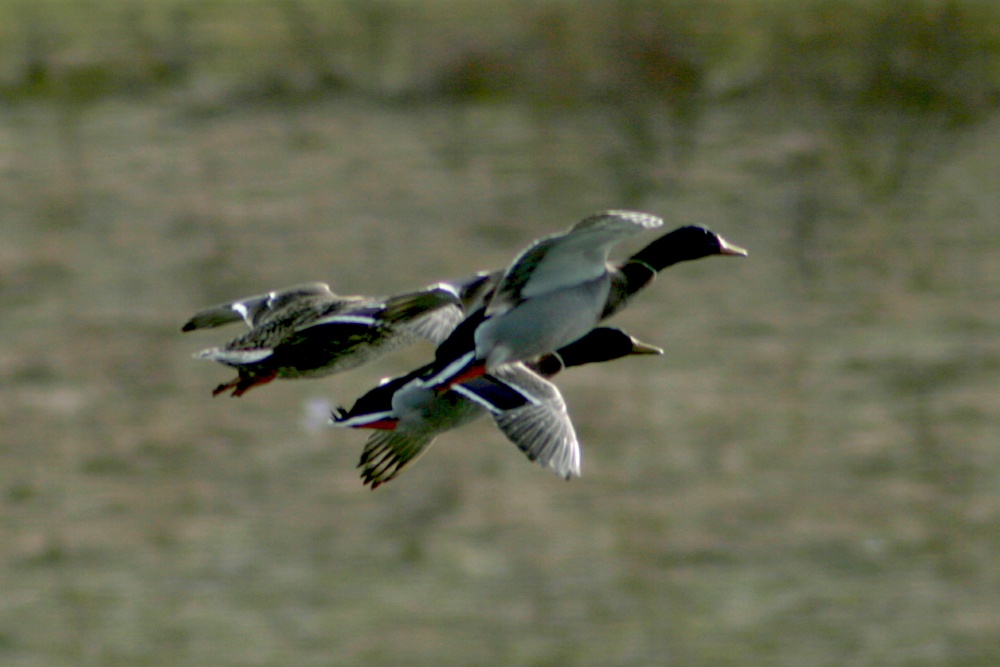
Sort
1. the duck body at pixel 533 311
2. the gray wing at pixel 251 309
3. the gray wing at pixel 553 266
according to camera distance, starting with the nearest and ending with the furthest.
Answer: the gray wing at pixel 553 266 → the duck body at pixel 533 311 → the gray wing at pixel 251 309

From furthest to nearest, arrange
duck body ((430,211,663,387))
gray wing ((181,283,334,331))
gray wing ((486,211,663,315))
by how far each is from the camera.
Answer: gray wing ((181,283,334,331))
duck body ((430,211,663,387))
gray wing ((486,211,663,315))

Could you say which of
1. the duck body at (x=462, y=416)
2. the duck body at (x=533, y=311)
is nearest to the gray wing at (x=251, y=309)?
the duck body at (x=462, y=416)

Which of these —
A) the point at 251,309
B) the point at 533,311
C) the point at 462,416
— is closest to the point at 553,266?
A: the point at 533,311

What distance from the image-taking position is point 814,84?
11008 mm

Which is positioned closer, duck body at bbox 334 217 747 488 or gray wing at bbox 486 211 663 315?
gray wing at bbox 486 211 663 315

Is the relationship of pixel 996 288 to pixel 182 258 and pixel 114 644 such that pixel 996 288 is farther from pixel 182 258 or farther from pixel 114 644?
pixel 114 644

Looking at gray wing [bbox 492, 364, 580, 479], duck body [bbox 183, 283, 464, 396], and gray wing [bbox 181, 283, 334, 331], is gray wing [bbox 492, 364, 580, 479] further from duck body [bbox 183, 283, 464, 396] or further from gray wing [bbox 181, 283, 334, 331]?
gray wing [bbox 181, 283, 334, 331]

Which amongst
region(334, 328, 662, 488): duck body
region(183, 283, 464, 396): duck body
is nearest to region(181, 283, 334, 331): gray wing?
region(183, 283, 464, 396): duck body

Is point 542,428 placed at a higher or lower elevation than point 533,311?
lower

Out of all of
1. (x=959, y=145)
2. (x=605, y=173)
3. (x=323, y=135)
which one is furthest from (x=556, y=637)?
(x=959, y=145)

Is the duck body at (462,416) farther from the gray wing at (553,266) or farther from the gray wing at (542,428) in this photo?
the gray wing at (553,266)

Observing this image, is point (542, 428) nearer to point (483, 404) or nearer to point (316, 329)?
point (483, 404)

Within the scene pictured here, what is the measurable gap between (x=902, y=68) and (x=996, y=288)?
174cm

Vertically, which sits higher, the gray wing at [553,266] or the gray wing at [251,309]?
the gray wing at [553,266]
